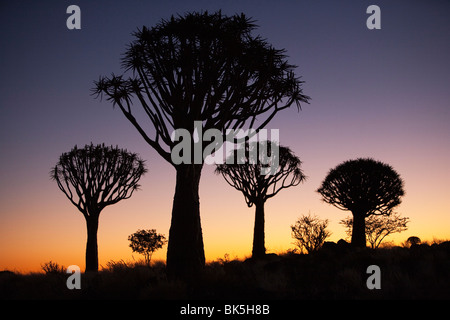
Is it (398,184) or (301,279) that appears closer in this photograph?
(301,279)

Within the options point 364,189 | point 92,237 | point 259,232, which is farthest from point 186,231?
point 364,189

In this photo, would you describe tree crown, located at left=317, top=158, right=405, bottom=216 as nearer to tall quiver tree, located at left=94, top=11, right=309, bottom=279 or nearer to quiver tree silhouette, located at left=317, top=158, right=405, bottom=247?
quiver tree silhouette, located at left=317, top=158, right=405, bottom=247

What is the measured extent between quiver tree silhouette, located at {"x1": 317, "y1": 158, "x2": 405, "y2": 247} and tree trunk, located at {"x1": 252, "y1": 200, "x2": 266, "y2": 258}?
554 centimetres

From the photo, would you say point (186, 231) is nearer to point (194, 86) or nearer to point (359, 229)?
point (194, 86)

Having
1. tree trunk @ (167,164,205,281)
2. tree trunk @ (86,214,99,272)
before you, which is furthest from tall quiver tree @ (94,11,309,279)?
tree trunk @ (86,214,99,272)

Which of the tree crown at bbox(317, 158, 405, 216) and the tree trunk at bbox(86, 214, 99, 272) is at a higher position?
the tree crown at bbox(317, 158, 405, 216)

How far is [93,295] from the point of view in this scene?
893cm

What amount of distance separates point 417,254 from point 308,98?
21.9 feet

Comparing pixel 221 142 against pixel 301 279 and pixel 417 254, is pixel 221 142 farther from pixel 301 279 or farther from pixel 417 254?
pixel 417 254

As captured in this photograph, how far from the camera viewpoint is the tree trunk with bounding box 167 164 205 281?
10188mm

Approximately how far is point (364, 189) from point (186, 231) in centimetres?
1551
